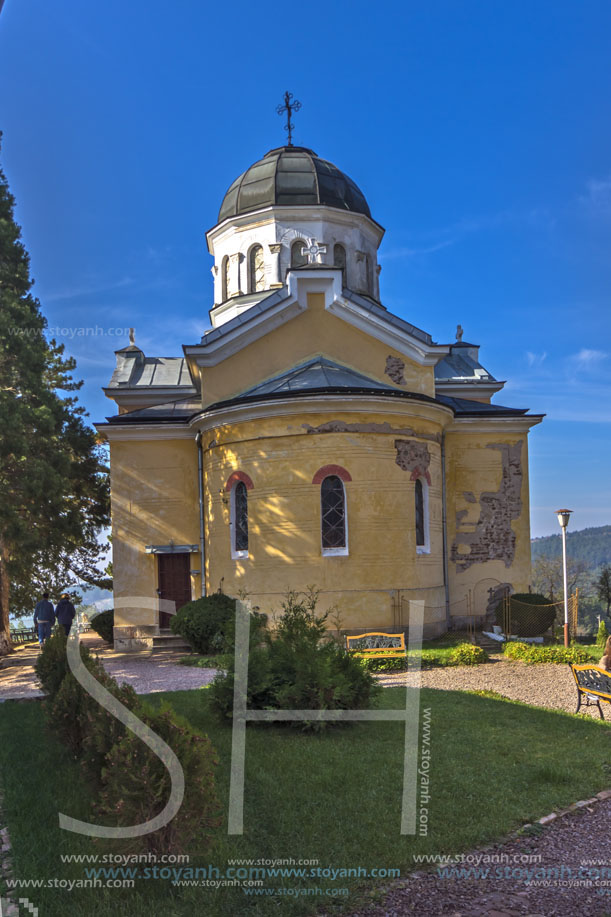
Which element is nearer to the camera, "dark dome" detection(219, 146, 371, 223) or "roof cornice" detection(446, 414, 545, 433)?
"roof cornice" detection(446, 414, 545, 433)

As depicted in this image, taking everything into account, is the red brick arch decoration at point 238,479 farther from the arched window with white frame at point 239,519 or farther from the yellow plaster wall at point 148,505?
the yellow plaster wall at point 148,505

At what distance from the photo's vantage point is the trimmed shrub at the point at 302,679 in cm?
947

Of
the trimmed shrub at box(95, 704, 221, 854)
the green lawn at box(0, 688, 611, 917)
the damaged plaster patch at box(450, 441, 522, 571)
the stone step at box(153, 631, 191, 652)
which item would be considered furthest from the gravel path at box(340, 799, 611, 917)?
the damaged plaster patch at box(450, 441, 522, 571)

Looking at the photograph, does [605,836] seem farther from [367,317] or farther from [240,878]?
[367,317]

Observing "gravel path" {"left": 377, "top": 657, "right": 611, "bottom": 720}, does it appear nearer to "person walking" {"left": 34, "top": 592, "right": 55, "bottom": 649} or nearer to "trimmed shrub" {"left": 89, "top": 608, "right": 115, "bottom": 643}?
"person walking" {"left": 34, "top": 592, "right": 55, "bottom": 649}

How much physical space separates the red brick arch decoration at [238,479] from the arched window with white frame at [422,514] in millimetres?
4147

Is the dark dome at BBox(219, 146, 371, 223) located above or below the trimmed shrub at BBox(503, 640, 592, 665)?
above

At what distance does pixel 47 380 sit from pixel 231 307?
278 inches

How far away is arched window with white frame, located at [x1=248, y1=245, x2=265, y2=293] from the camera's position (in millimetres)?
24234

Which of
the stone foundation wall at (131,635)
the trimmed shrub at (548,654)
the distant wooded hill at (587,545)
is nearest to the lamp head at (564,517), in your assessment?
the trimmed shrub at (548,654)

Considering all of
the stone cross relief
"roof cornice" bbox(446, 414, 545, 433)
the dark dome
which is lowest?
"roof cornice" bbox(446, 414, 545, 433)

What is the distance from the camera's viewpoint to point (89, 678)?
714 centimetres

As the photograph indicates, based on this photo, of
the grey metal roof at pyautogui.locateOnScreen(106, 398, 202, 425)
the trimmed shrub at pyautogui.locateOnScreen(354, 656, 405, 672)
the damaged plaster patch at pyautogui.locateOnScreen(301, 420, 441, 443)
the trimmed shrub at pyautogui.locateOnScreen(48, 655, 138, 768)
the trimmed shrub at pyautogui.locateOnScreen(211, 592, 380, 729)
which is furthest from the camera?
the grey metal roof at pyautogui.locateOnScreen(106, 398, 202, 425)

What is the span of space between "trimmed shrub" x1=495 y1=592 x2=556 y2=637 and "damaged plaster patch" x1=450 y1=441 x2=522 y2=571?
1.94 metres
